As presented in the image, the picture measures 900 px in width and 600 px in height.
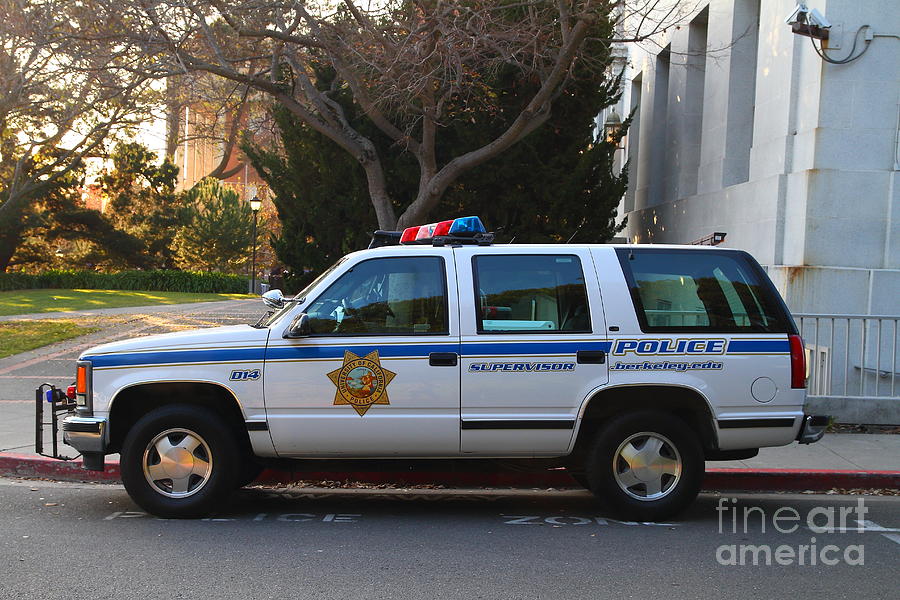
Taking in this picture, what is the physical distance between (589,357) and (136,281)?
42319 mm

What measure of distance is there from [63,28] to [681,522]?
13116 mm

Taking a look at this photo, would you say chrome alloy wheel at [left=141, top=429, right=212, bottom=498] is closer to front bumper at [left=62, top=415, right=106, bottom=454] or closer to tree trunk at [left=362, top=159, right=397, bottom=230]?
front bumper at [left=62, top=415, right=106, bottom=454]

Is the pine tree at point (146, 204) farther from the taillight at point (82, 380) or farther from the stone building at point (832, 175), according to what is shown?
the taillight at point (82, 380)

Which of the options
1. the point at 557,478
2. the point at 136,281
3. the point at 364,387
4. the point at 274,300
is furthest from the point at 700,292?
the point at 136,281

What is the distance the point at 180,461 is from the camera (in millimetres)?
6176

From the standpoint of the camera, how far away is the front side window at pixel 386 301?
619 cm

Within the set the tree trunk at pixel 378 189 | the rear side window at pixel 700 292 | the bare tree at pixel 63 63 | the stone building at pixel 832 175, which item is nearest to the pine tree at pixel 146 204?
the bare tree at pixel 63 63

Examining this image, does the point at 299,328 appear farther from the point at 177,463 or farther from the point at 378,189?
the point at 378,189

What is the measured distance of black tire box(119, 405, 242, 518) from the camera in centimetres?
611

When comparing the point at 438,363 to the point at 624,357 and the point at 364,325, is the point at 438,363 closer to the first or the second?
the point at 364,325

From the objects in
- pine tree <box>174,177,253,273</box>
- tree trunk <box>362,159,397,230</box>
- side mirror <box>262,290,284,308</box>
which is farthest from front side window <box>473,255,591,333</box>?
pine tree <box>174,177,253,273</box>

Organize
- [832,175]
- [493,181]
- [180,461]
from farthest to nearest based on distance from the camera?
[493,181] → [832,175] → [180,461]

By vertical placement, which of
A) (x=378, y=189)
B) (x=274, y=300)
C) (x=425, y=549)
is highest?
(x=378, y=189)

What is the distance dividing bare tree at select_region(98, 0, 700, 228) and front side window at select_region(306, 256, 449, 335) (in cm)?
659
